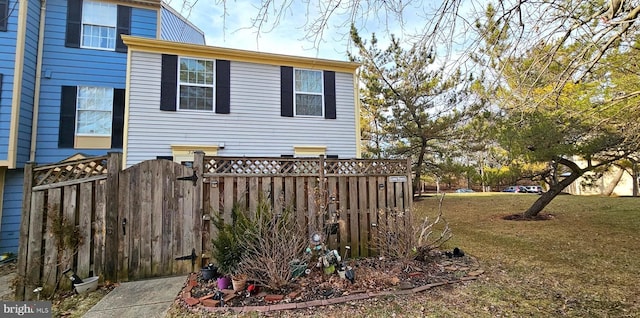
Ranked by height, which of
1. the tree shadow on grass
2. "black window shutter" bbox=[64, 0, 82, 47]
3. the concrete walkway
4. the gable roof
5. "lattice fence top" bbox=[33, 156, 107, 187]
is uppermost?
"black window shutter" bbox=[64, 0, 82, 47]

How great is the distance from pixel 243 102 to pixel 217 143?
1.30m

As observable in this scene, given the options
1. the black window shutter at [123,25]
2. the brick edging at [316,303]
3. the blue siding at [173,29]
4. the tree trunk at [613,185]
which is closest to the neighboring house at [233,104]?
the black window shutter at [123,25]

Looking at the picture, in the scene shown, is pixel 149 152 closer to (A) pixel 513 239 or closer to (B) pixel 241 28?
(B) pixel 241 28

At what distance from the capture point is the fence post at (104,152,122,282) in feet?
13.6

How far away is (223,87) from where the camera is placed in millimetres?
7707

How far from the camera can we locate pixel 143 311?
327 centimetres

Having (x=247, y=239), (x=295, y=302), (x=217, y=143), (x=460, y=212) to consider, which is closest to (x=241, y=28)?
(x=247, y=239)

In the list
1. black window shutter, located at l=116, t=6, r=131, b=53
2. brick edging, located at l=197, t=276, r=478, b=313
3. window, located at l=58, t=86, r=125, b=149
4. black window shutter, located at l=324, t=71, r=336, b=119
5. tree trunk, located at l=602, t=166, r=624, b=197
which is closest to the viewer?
brick edging, located at l=197, t=276, r=478, b=313

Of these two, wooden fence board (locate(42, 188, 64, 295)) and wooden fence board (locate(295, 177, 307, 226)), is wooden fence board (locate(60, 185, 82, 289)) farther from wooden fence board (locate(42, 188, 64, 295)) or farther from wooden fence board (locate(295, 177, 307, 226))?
wooden fence board (locate(295, 177, 307, 226))

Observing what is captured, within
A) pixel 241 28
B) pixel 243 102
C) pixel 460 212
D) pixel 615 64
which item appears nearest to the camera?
pixel 241 28

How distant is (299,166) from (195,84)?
14.2ft

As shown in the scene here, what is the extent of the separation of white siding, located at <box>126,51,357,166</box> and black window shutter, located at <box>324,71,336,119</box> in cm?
14

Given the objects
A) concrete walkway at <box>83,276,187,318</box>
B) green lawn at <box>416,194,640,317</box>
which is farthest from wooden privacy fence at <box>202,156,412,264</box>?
green lawn at <box>416,194,640,317</box>

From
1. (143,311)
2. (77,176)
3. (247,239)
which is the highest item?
(77,176)
